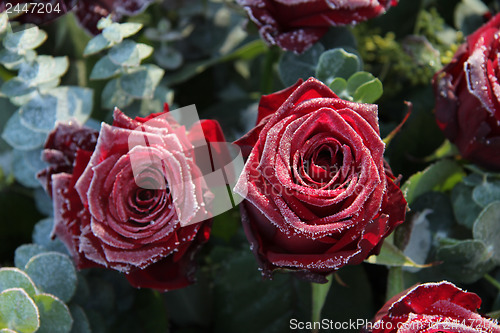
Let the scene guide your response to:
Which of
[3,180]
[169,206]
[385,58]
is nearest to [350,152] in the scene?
[169,206]

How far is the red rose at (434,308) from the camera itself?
0.41 meters

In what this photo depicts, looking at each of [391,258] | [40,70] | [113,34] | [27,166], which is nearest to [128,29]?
[113,34]

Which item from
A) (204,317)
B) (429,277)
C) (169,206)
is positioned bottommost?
(204,317)

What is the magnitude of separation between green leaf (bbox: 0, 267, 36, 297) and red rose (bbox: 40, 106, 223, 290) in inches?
2.4

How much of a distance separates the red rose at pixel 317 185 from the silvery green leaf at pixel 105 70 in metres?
0.21

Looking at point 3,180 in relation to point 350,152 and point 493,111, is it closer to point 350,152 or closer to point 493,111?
point 350,152

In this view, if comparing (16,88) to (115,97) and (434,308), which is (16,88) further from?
(434,308)

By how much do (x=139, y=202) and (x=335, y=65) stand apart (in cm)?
25

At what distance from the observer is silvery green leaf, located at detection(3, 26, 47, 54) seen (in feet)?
1.75

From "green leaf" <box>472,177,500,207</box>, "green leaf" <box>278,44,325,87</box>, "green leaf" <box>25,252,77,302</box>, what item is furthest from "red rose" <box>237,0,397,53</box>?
"green leaf" <box>25,252,77,302</box>

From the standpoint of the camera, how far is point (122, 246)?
430mm

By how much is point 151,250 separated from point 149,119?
0.13m

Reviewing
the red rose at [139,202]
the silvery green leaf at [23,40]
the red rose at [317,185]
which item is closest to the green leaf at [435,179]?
the red rose at [317,185]

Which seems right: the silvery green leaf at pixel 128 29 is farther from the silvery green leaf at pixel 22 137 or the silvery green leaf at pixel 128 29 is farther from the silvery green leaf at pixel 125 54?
the silvery green leaf at pixel 22 137
